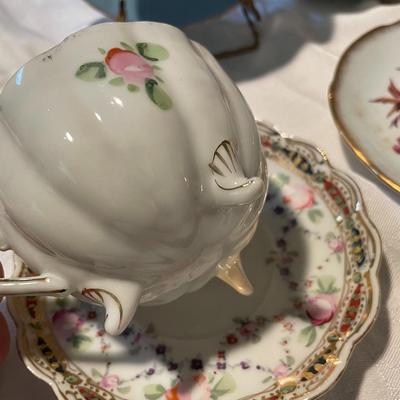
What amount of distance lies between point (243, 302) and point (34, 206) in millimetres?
233

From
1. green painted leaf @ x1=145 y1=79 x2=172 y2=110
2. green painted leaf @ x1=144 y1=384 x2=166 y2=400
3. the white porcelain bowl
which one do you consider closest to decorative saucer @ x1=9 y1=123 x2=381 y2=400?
green painted leaf @ x1=144 y1=384 x2=166 y2=400

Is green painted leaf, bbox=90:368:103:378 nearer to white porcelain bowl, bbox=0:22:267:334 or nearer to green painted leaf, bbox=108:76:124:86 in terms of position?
white porcelain bowl, bbox=0:22:267:334

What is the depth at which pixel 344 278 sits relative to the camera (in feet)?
1.74

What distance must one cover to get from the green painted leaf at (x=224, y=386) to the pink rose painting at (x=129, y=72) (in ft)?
0.76

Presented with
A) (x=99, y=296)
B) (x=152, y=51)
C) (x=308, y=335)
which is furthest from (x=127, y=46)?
(x=308, y=335)

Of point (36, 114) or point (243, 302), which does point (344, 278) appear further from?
point (36, 114)

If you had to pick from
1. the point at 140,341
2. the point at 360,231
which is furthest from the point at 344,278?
the point at 140,341

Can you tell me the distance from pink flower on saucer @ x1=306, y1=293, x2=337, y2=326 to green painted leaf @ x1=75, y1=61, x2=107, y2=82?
0.90ft

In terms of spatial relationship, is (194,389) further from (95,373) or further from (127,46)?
(127,46)

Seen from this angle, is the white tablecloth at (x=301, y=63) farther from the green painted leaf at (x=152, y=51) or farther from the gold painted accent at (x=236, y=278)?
the green painted leaf at (x=152, y=51)

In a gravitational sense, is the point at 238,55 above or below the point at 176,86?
below

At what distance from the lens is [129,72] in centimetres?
40

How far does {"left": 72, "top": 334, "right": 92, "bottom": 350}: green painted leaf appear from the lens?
510mm

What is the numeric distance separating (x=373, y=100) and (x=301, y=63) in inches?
5.8
